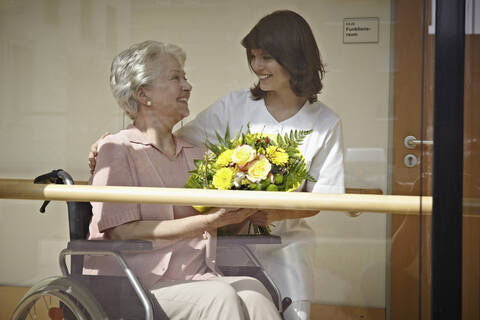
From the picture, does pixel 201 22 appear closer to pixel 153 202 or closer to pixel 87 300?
pixel 153 202

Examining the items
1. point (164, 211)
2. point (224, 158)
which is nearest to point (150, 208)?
point (164, 211)

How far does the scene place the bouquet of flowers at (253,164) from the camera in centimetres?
167

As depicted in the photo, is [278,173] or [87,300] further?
[87,300]

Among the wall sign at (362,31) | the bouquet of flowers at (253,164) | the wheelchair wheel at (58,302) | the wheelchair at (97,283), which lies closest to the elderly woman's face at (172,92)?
the bouquet of flowers at (253,164)

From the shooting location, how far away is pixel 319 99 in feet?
5.72

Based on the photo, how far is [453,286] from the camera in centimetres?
171

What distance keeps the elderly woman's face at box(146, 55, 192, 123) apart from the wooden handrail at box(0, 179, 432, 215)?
0.27 metres

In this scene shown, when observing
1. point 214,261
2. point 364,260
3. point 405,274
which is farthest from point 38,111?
point 405,274

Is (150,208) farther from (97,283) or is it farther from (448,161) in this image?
(448,161)

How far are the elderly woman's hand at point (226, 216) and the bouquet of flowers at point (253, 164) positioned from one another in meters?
0.04

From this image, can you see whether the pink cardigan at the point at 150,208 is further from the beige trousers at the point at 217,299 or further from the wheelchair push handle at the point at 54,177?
the wheelchair push handle at the point at 54,177

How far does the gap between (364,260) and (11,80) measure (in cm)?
142

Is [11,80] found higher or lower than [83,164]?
higher

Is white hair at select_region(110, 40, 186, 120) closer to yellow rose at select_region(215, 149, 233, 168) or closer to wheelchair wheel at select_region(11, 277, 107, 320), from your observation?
yellow rose at select_region(215, 149, 233, 168)
